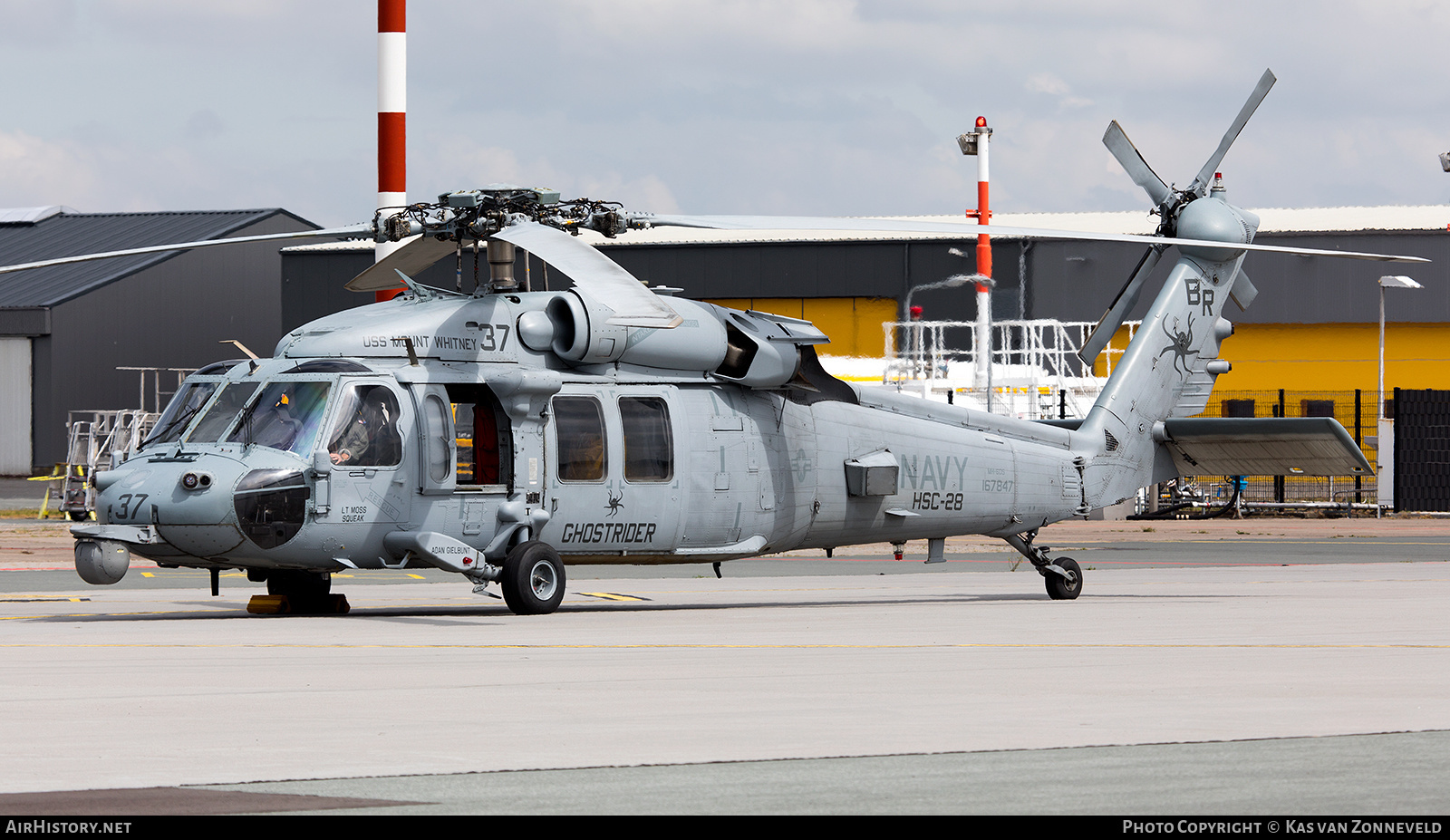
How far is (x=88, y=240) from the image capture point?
6656 cm

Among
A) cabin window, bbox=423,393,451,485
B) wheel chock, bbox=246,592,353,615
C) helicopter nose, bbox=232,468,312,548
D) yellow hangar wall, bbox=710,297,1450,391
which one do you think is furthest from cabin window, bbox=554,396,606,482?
yellow hangar wall, bbox=710,297,1450,391

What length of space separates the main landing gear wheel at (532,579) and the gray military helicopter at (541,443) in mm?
27

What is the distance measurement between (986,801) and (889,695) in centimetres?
347

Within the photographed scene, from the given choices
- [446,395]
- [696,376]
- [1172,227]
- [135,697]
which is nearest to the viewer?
[135,697]

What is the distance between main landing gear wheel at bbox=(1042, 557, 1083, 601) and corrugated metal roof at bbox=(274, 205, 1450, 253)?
37071 mm

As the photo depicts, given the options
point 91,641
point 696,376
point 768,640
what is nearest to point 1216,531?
point 696,376

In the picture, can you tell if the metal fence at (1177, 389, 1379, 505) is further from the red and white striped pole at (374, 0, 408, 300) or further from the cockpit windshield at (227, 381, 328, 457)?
the cockpit windshield at (227, 381, 328, 457)

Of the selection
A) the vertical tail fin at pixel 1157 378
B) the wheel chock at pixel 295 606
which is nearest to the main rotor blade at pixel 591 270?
the wheel chock at pixel 295 606

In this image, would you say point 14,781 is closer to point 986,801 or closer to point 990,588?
point 986,801

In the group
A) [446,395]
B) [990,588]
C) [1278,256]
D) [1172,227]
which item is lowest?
[990,588]

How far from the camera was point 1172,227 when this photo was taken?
20922mm

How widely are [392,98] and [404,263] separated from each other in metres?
11.0

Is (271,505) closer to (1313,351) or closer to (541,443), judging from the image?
(541,443)

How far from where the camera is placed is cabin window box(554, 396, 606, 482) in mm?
16781
